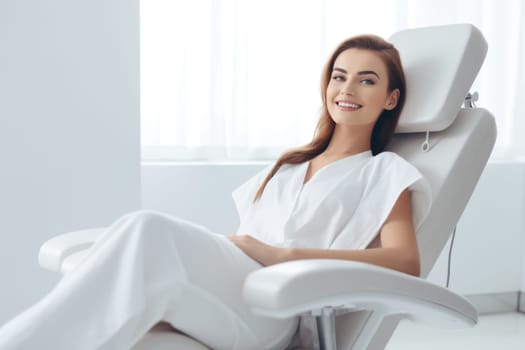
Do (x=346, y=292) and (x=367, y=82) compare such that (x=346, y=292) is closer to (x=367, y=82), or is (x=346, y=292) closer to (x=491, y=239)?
(x=367, y=82)

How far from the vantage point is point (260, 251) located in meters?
1.60

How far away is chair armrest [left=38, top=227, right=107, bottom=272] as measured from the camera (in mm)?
1837

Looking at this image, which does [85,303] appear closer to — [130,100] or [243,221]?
[243,221]

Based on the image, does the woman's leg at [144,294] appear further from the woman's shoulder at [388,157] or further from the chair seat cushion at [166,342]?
the woman's shoulder at [388,157]

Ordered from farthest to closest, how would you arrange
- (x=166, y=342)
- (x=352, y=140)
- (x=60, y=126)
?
(x=60, y=126)
(x=352, y=140)
(x=166, y=342)

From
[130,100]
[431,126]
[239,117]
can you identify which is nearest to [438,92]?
[431,126]

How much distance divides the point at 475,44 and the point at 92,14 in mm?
1299

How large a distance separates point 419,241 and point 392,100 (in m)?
0.37

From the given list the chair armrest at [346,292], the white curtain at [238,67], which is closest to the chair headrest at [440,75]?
the chair armrest at [346,292]

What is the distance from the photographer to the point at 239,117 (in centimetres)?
322

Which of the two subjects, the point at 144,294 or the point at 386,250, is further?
the point at 386,250

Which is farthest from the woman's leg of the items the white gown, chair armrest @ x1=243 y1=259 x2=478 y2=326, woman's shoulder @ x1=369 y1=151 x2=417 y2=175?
woman's shoulder @ x1=369 y1=151 x2=417 y2=175

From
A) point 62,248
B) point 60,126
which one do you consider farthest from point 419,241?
point 60,126

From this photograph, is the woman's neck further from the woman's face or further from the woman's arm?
the woman's arm
